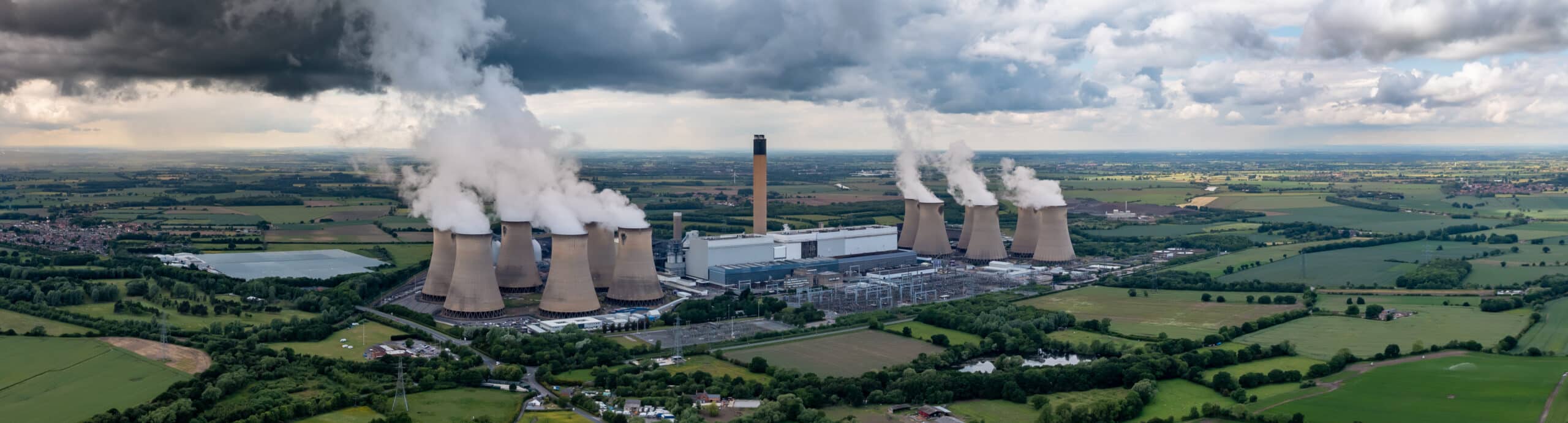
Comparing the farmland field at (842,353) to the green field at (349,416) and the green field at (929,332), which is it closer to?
the green field at (929,332)

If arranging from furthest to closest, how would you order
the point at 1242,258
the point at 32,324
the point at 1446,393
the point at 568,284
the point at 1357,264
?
the point at 1242,258, the point at 1357,264, the point at 568,284, the point at 32,324, the point at 1446,393

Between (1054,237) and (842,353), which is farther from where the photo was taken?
(1054,237)

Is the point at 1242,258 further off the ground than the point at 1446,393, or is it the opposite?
the point at 1446,393

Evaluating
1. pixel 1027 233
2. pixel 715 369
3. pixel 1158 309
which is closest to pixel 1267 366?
pixel 1158 309

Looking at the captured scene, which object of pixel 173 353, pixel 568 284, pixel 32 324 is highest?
pixel 568 284

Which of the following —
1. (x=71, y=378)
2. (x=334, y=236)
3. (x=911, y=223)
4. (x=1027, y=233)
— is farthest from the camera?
(x=334, y=236)

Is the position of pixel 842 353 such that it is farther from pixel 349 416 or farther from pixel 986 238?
pixel 986 238

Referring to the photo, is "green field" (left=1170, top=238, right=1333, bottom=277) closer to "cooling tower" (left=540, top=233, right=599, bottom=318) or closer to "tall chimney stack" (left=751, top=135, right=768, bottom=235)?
"tall chimney stack" (left=751, top=135, right=768, bottom=235)
